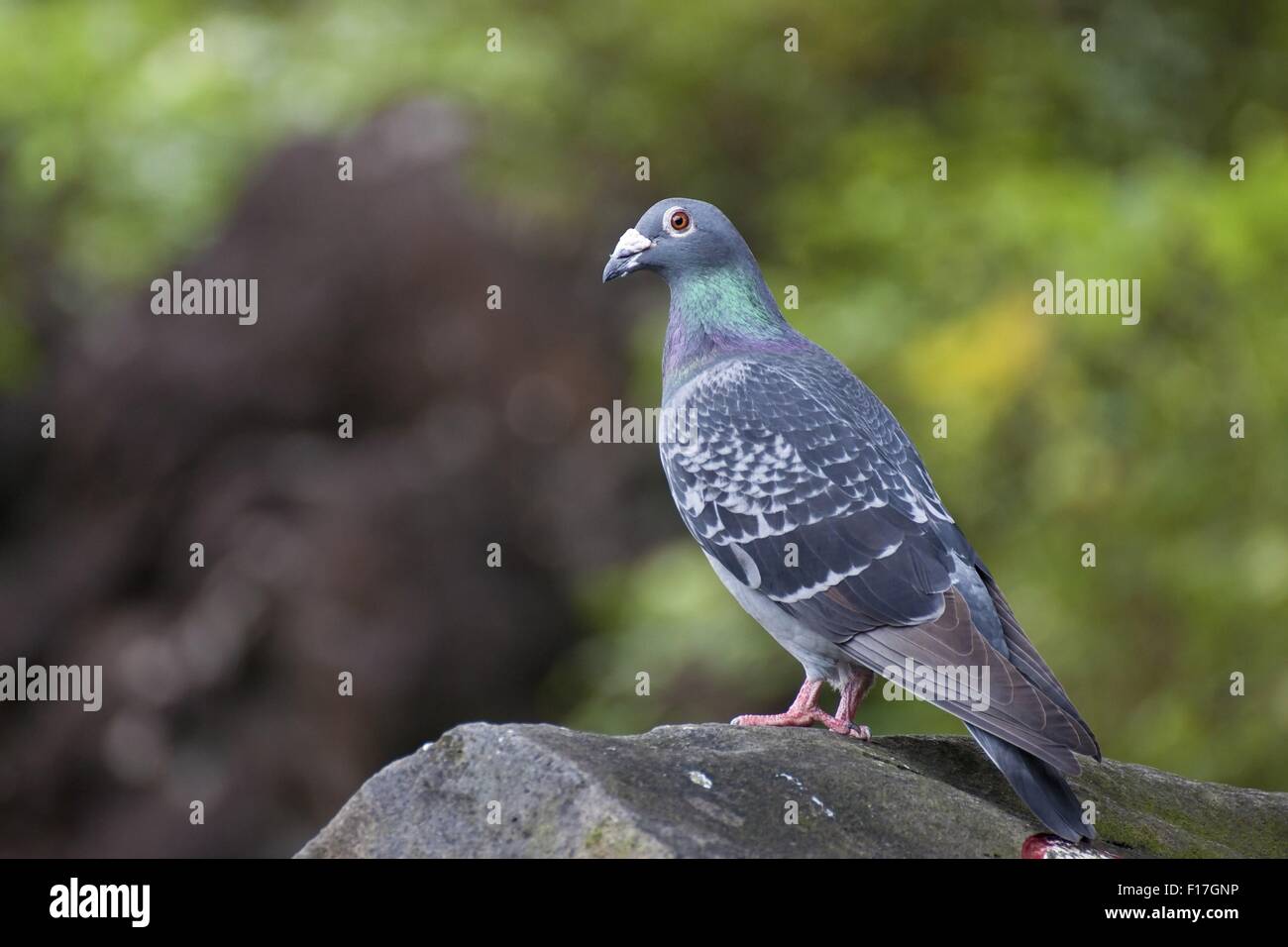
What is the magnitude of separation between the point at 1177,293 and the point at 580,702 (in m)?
5.11

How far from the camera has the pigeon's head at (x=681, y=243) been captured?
20.4 feet

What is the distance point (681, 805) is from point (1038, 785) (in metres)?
1.25

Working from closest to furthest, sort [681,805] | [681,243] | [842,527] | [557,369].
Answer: [681,805]
[842,527]
[681,243]
[557,369]

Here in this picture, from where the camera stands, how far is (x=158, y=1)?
53.6ft

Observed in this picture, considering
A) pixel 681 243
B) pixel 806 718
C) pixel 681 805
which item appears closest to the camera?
pixel 681 805

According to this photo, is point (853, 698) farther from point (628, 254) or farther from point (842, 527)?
point (628, 254)

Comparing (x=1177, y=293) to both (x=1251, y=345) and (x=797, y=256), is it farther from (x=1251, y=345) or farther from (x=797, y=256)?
(x=797, y=256)

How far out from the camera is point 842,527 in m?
5.54

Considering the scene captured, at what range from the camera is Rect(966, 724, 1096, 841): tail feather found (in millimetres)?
4754

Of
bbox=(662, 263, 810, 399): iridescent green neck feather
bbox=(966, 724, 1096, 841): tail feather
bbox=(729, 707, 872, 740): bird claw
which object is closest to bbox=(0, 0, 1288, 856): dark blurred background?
bbox=(662, 263, 810, 399): iridescent green neck feather

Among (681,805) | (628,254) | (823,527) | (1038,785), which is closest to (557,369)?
(628,254)

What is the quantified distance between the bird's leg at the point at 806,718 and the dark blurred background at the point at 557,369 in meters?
2.89

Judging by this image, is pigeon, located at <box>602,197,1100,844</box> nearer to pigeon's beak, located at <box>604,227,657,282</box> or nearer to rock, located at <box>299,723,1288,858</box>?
pigeon's beak, located at <box>604,227,657,282</box>

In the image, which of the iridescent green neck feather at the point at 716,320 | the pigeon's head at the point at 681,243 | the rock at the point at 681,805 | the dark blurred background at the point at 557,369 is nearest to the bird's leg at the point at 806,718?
the rock at the point at 681,805
